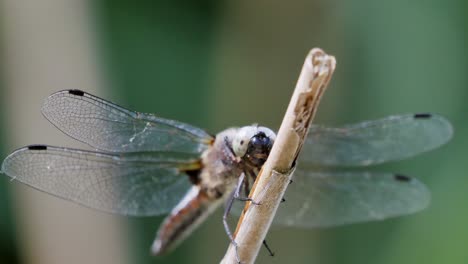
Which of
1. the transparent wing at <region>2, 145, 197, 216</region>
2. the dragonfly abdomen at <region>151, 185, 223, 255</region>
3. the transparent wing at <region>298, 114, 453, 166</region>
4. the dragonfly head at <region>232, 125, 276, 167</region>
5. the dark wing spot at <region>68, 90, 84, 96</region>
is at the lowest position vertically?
the dragonfly abdomen at <region>151, 185, 223, 255</region>

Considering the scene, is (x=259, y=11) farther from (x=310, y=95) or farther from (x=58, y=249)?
(x=310, y=95)

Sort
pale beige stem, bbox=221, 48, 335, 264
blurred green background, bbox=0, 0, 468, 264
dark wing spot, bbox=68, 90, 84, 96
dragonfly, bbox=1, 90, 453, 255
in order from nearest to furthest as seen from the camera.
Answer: pale beige stem, bbox=221, 48, 335, 264 < dark wing spot, bbox=68, 90, 84, 96 < dragonfly, bbox=1, 90, 453, 255 < blurred green background, bbox=0, 0, 468, 264

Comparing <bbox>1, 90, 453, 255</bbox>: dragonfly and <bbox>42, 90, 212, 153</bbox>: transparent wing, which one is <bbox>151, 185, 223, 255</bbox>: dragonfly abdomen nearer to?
<bbox>1, 90, 453, 255</bbox>: dragonfly

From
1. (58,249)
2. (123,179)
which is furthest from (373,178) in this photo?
(58,249)

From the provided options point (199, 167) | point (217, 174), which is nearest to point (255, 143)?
point (217, 174)

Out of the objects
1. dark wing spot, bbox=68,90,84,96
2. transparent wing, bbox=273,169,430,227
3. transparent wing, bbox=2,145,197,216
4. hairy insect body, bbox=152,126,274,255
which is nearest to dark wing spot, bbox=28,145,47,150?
transparent wing, bbox=2,145,197,216

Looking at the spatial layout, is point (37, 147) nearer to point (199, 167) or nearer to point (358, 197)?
point (199, 167)

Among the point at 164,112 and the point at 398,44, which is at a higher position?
the point at 398,44
